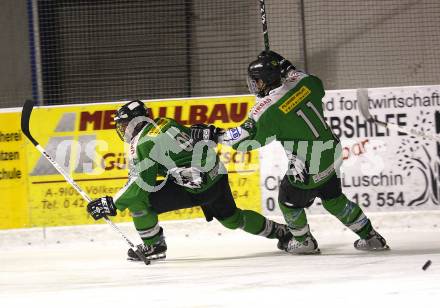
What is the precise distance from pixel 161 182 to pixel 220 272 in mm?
861

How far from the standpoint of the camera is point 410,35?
762 centimetres

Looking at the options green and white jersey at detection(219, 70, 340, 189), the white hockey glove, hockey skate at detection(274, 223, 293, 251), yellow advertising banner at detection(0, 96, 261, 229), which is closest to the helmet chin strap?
the white hockey glove

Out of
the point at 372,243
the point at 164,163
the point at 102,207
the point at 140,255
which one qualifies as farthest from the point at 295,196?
the point at 102,207

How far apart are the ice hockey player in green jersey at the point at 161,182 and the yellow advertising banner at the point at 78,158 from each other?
3.67 ft

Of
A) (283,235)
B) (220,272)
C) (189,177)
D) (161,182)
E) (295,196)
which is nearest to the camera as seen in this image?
(220,272)

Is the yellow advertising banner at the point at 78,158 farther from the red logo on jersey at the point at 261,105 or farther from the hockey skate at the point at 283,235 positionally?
the red logo on jersey at the point at 261,105

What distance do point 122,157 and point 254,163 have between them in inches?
39.5

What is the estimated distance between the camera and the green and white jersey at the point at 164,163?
529cm

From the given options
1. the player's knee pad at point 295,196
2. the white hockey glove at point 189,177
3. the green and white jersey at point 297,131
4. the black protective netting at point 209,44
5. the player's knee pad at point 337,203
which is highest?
the black protective netting at point 209,44

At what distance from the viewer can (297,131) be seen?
5.21 meters

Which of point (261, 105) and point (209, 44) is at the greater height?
point (209, 44)

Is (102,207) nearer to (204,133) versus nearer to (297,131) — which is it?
(204,133)

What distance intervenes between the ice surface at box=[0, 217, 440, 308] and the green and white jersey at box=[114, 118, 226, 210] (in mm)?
468

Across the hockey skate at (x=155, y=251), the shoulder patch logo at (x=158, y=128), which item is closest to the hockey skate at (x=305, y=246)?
the hockey skate at (x=155, y=251)
